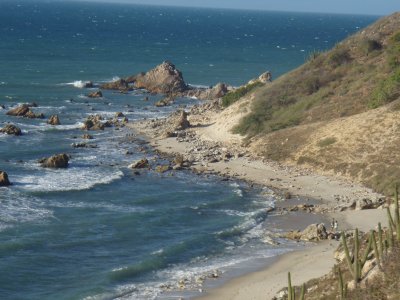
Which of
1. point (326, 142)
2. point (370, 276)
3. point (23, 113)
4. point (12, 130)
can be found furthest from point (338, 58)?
point (370, 276)

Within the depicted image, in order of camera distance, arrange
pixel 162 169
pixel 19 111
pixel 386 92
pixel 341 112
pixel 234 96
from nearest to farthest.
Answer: pixel 162 169 < pixel 386 92 < pixel 341 112 < pixel 19 111 < pixel 234 96

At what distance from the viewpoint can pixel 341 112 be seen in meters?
66.2

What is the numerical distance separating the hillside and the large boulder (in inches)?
935

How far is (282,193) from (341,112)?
16082 millimetres

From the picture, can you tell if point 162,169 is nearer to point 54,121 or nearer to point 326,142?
point 326,142

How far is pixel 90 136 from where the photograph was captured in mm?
71250

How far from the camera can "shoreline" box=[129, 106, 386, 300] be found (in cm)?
3628

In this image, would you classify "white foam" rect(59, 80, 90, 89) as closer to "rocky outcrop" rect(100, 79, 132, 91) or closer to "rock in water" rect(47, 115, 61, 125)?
"rocky outcrop" rect(100, 79, 132, 91)

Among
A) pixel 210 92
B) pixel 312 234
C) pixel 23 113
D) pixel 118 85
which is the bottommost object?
pixel 312 234

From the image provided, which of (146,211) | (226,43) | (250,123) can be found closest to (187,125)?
(250,123)

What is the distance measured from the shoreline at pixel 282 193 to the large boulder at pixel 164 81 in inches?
893

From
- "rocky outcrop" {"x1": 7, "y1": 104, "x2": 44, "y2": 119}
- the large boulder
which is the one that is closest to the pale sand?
"rocky outcrop" {"x1": 7, "y1": 104, "x2": 44, "y2": 119}

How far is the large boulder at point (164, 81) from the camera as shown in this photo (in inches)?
3962

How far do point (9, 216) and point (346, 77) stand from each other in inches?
1506
